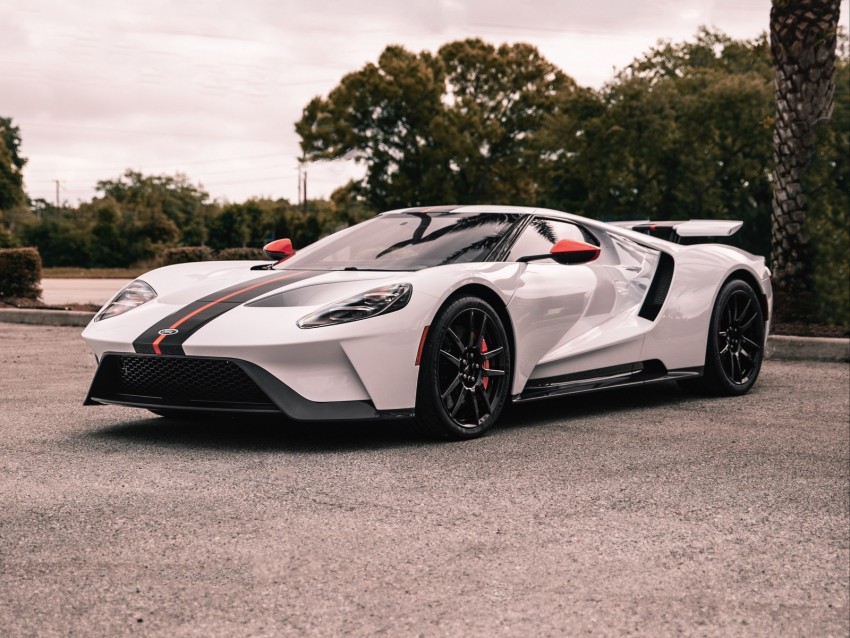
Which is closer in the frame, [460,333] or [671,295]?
[460,333]

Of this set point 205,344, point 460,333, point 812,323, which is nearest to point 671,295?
point 460,333

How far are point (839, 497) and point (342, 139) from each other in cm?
4733

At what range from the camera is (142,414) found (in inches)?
246

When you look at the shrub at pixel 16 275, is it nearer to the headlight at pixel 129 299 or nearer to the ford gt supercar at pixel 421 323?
the ford gt supercar at pixel 421 323

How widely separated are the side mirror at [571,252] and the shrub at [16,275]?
10.9 meters

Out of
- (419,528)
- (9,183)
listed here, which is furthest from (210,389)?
(9,183)

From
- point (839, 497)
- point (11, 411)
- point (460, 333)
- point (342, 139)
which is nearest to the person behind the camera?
point (839, 497)

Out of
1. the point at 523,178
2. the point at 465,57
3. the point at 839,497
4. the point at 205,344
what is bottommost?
the point at 839,497

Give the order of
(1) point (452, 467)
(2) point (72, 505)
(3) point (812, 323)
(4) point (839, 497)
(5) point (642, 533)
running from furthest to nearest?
(3) point (812, 323) < (1) point (452, 467) < (4) point (839, 497) < (2) point (72, 505) < (5) point (642, 533)

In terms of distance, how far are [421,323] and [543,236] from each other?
1.31 metres

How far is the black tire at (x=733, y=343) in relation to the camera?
7.21 meters

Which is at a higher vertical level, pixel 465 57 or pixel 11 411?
pixel 465 57

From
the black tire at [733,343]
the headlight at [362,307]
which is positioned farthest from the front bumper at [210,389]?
the black tire at [733,343]

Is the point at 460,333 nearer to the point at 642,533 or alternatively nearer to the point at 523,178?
the point at 642,533
